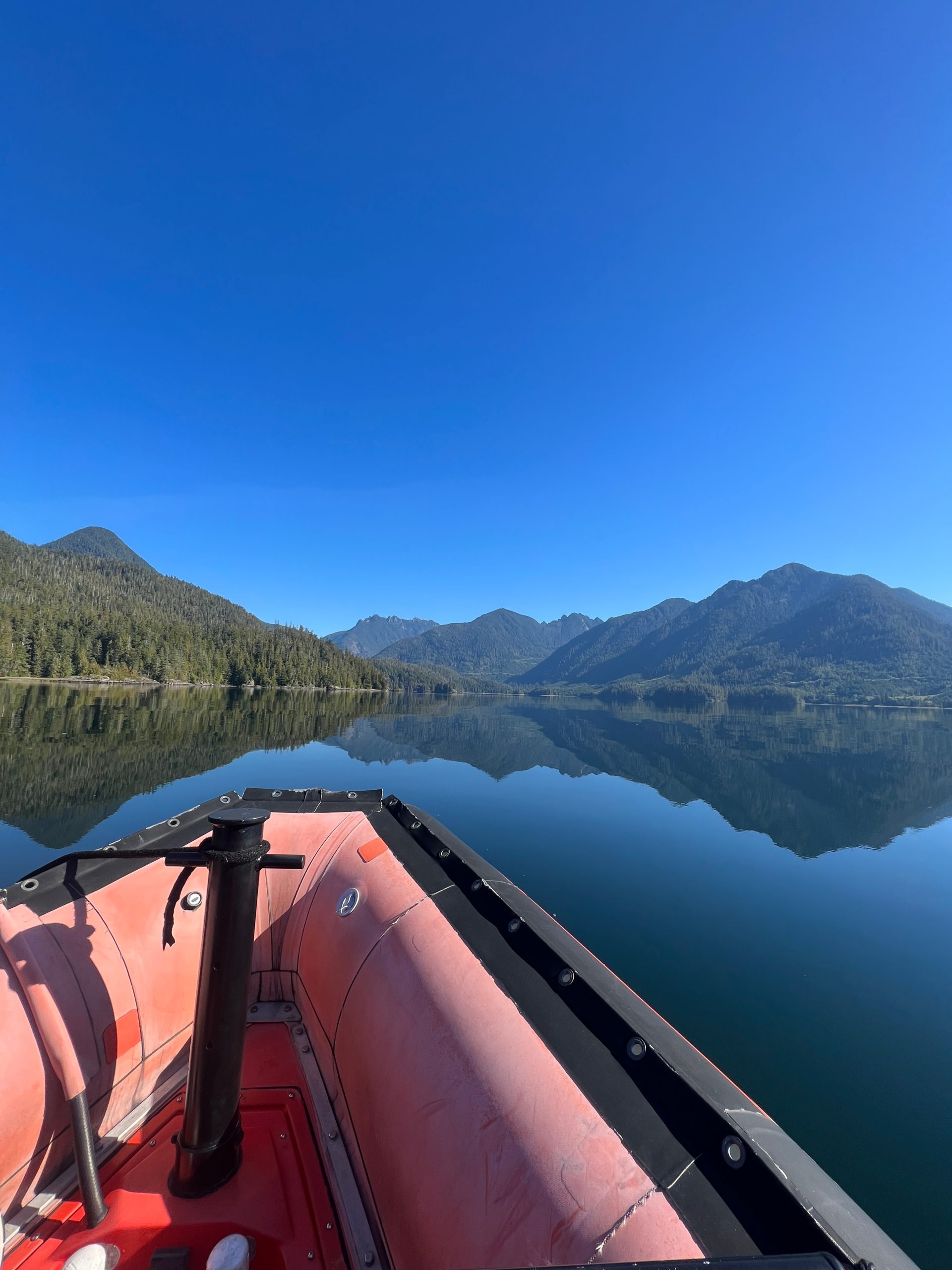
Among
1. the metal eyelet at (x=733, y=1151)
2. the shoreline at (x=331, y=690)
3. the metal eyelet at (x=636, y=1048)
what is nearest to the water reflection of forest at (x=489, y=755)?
the metal eyelet at (x=636, y=1048)

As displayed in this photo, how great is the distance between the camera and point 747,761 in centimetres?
2895

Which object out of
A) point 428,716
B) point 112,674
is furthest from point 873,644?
point 112,674

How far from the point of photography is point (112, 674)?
2921 inches

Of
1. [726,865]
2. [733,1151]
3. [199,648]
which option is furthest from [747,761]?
[199,648]

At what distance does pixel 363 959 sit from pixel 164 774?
1522 cm

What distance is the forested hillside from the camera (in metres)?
68.8

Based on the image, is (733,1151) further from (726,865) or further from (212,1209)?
(726,865)

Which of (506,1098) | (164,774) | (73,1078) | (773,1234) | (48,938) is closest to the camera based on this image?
(773,1234)

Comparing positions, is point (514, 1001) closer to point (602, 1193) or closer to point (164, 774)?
point (602, 1193)

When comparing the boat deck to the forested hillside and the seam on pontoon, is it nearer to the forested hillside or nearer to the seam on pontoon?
the seam on pontoon

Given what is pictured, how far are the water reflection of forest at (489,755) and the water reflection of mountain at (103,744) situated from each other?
0.08 metres

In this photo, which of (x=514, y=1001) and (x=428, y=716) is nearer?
(x=514, y=1001)

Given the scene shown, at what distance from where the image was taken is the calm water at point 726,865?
178 inches

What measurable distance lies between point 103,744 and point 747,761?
32.2 metres
